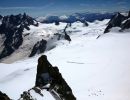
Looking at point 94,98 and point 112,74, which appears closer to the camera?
point 94,98

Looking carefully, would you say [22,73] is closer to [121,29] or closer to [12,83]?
[12,83]

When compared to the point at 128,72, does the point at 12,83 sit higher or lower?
lower

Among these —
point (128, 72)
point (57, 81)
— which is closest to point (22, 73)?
point (128, 72)

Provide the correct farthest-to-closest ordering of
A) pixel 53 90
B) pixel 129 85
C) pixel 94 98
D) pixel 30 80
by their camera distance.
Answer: pixel 30 80 < pixel 129 85 < pixel 94 98 < pixel 53 90

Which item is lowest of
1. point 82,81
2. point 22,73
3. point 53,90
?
point 22,73

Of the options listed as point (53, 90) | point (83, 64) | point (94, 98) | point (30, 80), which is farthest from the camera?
point (83, 64)

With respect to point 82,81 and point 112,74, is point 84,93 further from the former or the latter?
point 112,74

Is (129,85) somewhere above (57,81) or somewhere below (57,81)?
below

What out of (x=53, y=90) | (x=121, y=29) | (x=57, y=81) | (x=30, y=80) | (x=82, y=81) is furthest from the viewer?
(x=121, y=29)

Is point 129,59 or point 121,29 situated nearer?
point 129,59

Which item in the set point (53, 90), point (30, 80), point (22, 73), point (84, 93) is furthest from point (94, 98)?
point (22, 73)
